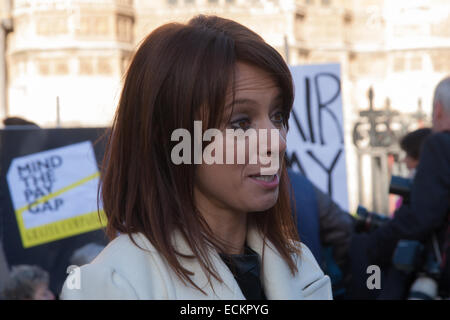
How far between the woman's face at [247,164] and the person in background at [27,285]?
2.16m

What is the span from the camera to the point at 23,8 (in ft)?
57.0

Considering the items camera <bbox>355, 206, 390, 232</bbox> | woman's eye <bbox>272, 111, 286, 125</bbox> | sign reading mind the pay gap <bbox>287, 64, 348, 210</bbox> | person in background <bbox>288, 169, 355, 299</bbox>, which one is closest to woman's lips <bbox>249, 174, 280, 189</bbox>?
woman's eye <bbox>272, 111, 286, 125</bbox>

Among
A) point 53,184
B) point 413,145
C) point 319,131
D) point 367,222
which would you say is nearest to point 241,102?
point 367,222

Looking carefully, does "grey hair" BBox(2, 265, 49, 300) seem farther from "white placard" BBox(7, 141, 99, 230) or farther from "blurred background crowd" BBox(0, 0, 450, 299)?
"blurred background crowd" BBox(0, 0, 450, 299)

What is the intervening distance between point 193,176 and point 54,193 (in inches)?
111

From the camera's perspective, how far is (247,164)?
122cm

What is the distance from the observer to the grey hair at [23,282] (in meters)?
3.20

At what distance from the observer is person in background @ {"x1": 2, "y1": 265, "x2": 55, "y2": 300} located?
10.5ft

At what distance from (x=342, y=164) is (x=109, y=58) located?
13.5m

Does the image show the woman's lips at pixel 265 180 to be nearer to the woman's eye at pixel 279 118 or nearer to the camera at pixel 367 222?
Answer: the woman's eye at pixel 279 118

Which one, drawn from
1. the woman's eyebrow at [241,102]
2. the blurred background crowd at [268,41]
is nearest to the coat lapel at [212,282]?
the woman's eyebrow at [241,102]

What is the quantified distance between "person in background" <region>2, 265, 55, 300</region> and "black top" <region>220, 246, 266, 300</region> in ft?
6.90
